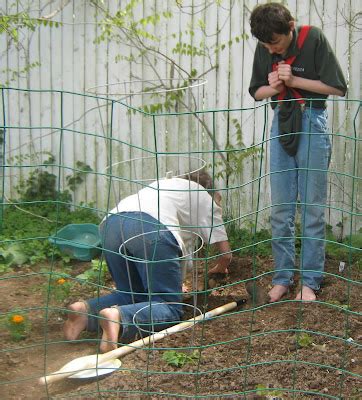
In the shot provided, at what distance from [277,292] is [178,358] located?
109cm

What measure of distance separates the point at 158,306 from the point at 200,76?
8.70 ft

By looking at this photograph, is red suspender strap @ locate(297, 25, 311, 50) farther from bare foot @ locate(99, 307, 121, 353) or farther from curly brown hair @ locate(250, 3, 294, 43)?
bare foot @ locate(99, 307, 121, 353)

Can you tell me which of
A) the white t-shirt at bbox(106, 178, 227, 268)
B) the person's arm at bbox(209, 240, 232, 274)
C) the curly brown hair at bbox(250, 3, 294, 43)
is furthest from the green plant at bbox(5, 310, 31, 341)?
the curly brown hair at bbox(250, 3, 294, 43)

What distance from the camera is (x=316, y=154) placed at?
4500 millimetres

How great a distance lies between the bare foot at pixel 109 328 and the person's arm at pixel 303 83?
5.32 ft

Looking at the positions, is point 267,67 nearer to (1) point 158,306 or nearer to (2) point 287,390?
(1) point 158,306

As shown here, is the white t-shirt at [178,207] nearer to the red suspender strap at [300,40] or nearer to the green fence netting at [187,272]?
the green fence netting at [187,272]

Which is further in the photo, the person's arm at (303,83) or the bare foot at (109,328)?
the person's arm at (303,83)

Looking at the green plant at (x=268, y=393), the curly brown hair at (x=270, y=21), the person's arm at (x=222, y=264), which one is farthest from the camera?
the person's arm at (x=222, y=264)

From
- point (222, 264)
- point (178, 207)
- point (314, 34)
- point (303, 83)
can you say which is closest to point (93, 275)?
point (222, 264)

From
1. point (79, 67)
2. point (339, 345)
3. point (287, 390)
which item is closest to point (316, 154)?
point (339, 345)

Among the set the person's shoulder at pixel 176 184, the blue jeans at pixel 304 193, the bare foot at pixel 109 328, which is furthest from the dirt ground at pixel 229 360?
the person's shoulder at pixel 176 184

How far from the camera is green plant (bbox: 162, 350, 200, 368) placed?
12.4 feet

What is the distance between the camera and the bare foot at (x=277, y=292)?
467cm
